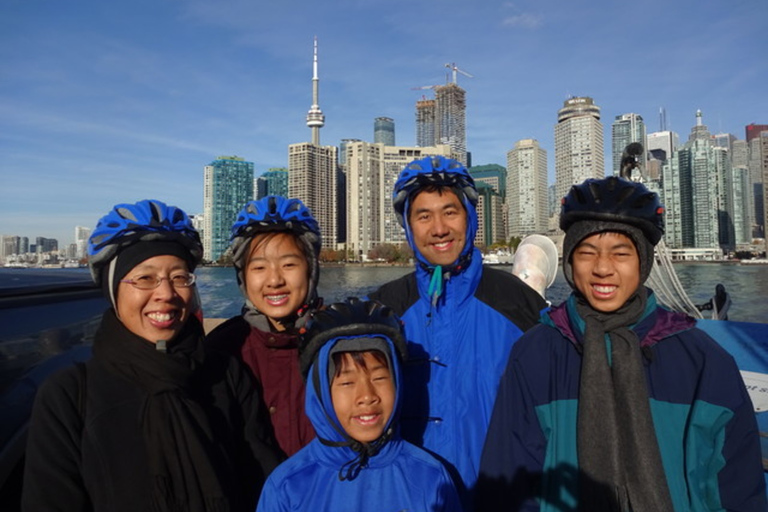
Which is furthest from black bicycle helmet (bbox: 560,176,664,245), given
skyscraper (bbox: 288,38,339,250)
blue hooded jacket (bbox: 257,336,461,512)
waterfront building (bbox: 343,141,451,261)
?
skyscraper (bbox: 288,38,339,250)

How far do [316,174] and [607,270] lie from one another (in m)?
162

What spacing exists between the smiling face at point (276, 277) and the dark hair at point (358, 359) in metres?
0.60

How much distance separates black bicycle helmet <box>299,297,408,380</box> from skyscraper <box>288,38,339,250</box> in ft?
478

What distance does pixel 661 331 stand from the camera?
6.72ft

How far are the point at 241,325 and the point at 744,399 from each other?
2.49m

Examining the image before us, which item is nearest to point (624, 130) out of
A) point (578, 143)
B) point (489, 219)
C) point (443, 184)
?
point (578, 143)

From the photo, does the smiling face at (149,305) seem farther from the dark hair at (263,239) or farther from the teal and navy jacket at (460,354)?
the teal and navy jacket at (460,354)

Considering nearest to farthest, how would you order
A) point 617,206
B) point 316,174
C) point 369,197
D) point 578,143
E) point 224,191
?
point 617,206 < point 369,197 < point 316,174 < point 224,191 < point 578,143

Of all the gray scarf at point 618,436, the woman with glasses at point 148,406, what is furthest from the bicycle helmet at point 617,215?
the woman with glasses at point 148,406

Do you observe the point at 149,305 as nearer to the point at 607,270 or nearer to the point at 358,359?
the point at 358,359

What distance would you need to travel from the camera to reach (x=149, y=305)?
2.15 metres

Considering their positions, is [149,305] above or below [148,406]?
above

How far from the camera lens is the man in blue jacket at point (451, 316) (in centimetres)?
244

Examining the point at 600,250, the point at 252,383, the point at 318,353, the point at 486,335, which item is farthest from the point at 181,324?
the point at 600,250
